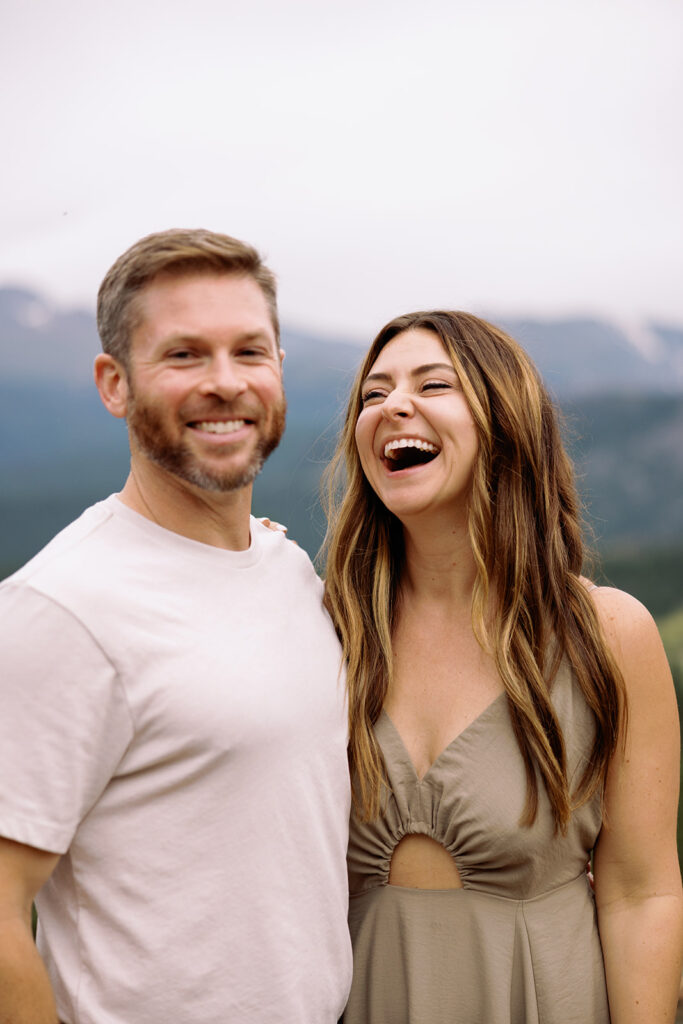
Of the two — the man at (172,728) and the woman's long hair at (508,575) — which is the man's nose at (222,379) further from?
the woman's long hair at (508,575)

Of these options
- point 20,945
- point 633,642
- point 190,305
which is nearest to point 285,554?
point 190,305

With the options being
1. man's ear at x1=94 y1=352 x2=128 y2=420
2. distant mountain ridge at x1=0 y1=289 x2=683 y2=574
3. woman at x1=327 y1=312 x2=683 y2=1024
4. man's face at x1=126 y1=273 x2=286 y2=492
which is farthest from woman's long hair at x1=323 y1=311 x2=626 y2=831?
distant mountain ridge at x1=0 y1=289 x2=683 y2=574

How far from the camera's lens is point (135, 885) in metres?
1.38

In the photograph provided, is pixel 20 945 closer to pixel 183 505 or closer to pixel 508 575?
pixel 183 505

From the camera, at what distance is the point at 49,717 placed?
1.31 m

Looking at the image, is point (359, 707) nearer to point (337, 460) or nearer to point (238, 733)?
point (238, 733)

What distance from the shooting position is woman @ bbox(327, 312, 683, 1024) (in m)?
1.70

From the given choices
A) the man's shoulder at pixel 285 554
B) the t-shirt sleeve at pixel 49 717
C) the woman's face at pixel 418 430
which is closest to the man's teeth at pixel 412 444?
the woman's face at pixel 418 430

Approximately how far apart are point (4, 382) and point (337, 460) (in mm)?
4433

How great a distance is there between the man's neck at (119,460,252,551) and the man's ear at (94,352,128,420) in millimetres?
100

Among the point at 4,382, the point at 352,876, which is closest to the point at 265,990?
the point at 352,876

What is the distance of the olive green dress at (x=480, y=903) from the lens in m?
1.69

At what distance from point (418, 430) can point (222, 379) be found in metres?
0.49

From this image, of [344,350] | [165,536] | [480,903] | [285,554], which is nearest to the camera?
[165,536]
